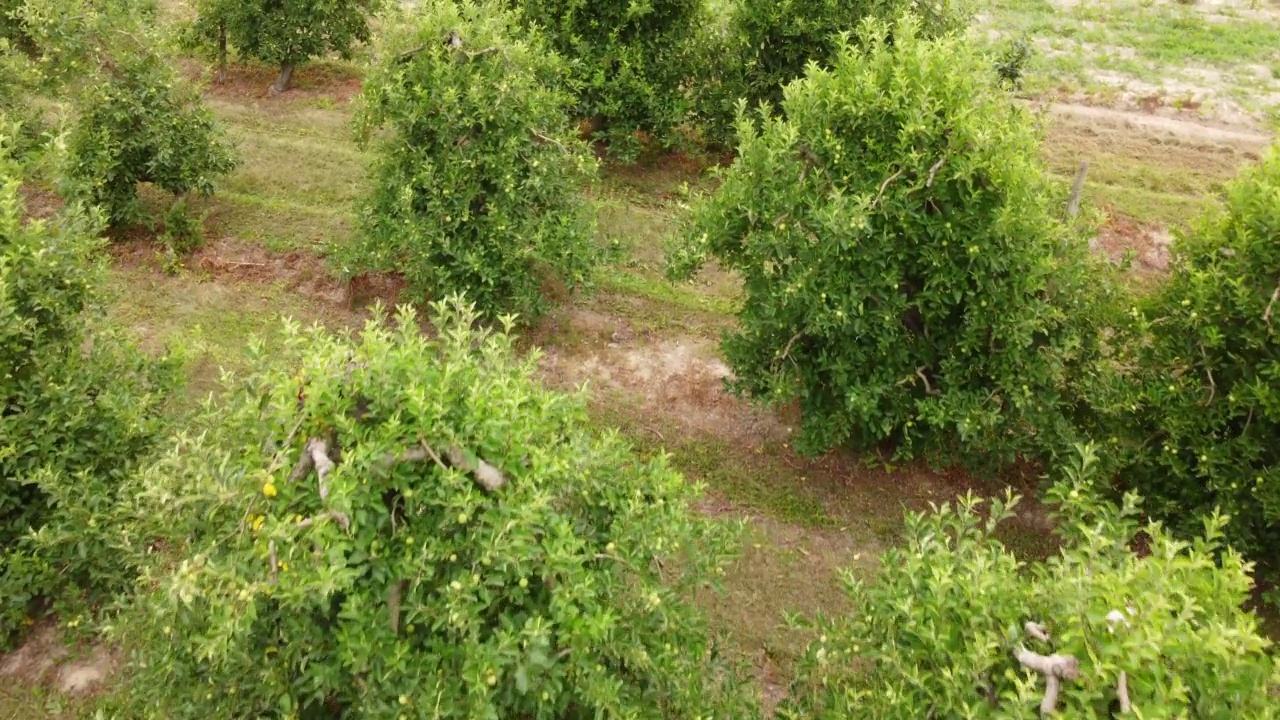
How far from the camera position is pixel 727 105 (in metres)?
14.4

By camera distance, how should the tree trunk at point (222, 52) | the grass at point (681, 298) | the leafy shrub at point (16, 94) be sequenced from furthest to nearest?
the tree trunk at point (222, 52) → the leafy shrub at point (16, 94) → the grass at point (681, 298)

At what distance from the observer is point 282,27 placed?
16141mm

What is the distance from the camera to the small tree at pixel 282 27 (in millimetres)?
16061

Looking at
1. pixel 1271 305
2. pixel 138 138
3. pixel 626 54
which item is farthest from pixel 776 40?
pixel 138 138

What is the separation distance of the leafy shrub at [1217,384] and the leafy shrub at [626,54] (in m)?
8.67

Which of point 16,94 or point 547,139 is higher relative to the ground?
point 16,94

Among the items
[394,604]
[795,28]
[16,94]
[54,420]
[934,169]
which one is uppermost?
[795,28]

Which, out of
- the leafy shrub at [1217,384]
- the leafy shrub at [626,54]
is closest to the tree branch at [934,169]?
the leafy shrub at [1217,384]

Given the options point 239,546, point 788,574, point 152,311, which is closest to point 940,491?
point 788,574

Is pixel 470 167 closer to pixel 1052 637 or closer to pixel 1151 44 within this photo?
pixel 1052 637

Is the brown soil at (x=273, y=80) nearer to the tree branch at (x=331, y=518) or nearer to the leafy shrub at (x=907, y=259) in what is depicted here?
the leafy shrub at (x=907, y=259)

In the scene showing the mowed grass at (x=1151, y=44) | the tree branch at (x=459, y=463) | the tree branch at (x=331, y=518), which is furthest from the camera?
the mowed grass at (x=1151, y=44)

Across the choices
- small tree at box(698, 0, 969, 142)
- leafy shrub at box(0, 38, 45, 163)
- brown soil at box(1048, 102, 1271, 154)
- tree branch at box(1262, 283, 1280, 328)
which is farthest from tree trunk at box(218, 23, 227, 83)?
tree branch at box(1262, 283, 1280, 328)

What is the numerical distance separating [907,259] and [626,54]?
7.75 m
